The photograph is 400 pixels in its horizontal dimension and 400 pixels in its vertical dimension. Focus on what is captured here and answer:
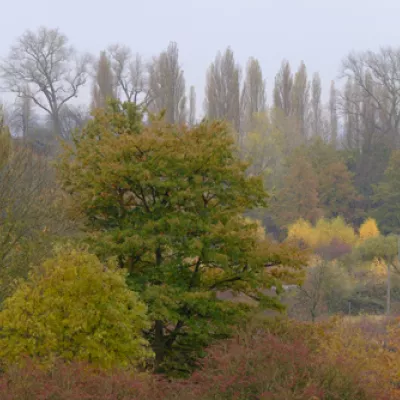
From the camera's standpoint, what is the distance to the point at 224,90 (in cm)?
5444

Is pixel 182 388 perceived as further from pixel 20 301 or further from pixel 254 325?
pixel 254 325

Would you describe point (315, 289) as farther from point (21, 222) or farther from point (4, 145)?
point (4, 145)

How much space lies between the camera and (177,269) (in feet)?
55.2

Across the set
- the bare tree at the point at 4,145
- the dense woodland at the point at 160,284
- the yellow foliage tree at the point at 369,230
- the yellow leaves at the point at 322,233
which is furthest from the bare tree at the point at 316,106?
the bare tree at the point at 4,145

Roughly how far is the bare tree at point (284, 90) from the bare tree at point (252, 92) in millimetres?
1458

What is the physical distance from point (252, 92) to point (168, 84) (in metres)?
11.1

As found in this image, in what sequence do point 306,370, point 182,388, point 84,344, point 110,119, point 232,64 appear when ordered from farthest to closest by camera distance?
point 232,64, point 110,119, point 84,344, point 182,388, point 306,370

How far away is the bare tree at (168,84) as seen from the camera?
5088 cm

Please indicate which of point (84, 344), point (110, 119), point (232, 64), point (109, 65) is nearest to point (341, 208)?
point (232, 64)

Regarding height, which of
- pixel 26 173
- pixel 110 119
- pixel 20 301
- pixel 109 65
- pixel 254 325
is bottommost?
pixel 254 325

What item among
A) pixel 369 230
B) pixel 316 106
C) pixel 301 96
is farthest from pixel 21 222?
pixel 316 106

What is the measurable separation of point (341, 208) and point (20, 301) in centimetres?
3773

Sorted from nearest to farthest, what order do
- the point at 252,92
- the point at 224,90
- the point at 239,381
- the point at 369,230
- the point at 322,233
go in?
the point at 239,381 → the point at 322,233 → the point at 369,230 → the point at 224,90 → the point at 252,92

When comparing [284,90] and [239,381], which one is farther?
[284,90]
